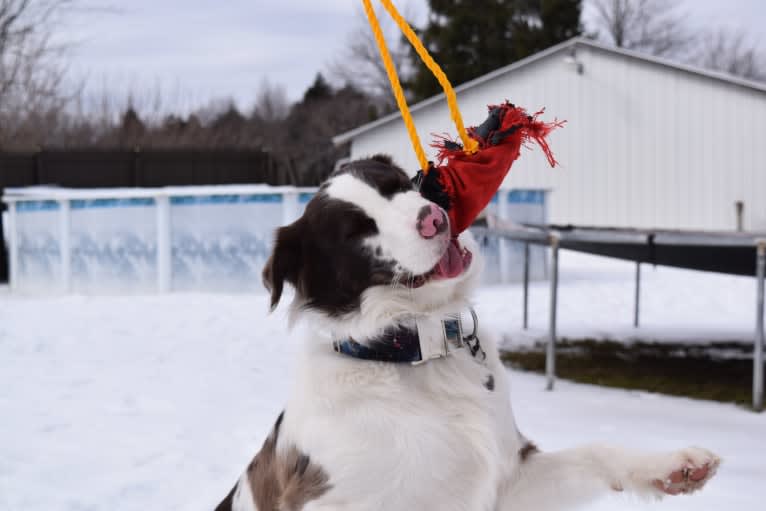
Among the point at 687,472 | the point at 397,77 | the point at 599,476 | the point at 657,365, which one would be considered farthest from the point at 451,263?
the point at 657,365

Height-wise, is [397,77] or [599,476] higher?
[397,77]

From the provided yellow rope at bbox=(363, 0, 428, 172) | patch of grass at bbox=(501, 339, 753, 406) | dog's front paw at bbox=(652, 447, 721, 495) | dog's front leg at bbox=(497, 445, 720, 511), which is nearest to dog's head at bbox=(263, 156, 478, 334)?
yellow rope at bbox=(363, 0, 428, 172)

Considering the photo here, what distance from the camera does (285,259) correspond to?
91.1 inches

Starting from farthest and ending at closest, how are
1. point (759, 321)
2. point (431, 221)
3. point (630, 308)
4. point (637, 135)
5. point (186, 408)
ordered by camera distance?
1. point (637, 135)
2. point (630, 308)
3. point (186, 408)
4. point (759, 321)
5. point (431, 221)

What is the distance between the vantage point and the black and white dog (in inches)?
79.6

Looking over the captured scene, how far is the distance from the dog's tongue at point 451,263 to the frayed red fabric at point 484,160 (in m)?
0.05

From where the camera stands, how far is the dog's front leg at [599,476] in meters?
2.10

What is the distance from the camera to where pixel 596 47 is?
19.0m

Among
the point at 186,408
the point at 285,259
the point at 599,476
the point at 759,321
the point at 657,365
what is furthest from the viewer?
the point at 657,365

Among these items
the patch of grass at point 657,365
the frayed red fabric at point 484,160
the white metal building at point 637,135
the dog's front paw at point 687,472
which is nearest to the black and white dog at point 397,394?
the dog's front paw at point 687,472

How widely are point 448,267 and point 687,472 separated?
836 millimetres

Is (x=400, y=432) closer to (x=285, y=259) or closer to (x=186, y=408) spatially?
(x=285, y=259)

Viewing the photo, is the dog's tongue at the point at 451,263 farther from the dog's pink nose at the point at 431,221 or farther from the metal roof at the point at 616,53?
the metal roof at the point at 616,53

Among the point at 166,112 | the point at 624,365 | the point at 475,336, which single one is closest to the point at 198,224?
the point at 624,365
